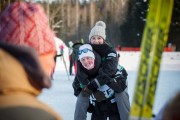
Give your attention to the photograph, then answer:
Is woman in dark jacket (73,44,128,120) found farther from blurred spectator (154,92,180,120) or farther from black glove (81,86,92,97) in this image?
blurred spectator (154,92,180,120)

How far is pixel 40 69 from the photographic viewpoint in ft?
4.85

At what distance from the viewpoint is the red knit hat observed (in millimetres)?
1608

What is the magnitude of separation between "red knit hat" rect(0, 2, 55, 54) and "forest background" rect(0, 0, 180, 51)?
3907 centimetres

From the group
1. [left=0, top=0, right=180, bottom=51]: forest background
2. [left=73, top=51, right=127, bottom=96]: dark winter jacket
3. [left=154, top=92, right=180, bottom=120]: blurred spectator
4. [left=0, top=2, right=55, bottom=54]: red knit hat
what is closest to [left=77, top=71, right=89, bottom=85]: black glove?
[left=73, top=51, right=127, bottom=96]: dark winter jacket

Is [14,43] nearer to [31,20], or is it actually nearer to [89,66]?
[31,20]

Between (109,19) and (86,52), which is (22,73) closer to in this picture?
(86,52)

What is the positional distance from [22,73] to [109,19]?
52480 mm

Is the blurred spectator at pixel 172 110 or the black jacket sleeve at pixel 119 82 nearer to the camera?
the blurred spectator at pixel 172 110

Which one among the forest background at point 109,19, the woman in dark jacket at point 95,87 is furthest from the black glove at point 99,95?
the forest background at point 109,19

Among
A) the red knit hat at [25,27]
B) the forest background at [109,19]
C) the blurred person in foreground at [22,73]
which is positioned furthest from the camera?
the forest background at [109,19]

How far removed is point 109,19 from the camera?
176ft

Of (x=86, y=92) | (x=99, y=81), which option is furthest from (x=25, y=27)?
(x=86, y=92)

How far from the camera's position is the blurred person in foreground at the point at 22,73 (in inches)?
55.8

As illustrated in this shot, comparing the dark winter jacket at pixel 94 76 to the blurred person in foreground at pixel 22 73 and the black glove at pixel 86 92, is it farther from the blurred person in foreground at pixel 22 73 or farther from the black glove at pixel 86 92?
the blurred person in foreground at pixel 22 73
